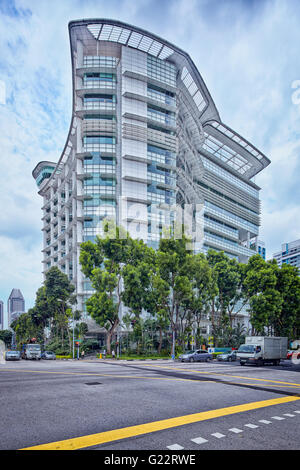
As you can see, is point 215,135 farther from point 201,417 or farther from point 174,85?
point 201,417

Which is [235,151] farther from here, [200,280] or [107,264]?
[107,264]

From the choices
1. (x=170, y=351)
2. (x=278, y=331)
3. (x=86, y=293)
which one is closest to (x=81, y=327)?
(x=86, y=293)

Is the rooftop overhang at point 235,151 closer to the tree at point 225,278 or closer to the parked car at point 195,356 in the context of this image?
the tree at point 225,278

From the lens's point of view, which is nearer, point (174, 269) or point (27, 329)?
point (174, 269)

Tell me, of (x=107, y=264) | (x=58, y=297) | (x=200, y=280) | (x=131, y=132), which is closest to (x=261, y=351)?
(x=200, y=280)

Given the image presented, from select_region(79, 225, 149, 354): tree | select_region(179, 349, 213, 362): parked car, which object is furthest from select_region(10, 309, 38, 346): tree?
select_region(179, 349, 213, 362): parked car

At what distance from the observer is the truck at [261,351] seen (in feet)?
94.8

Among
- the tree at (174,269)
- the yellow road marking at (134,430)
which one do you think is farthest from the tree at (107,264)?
the yellow road marking at (134,430)

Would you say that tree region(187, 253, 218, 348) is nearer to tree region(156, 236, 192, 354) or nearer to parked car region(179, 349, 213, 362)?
tree region(156, 236, 192, 354)

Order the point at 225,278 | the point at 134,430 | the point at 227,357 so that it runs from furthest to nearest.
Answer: the point at 225,278 < the point at 227,357 < the point at 134,430

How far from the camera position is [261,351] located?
29.2 metres

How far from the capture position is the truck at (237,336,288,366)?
94.8 feet
